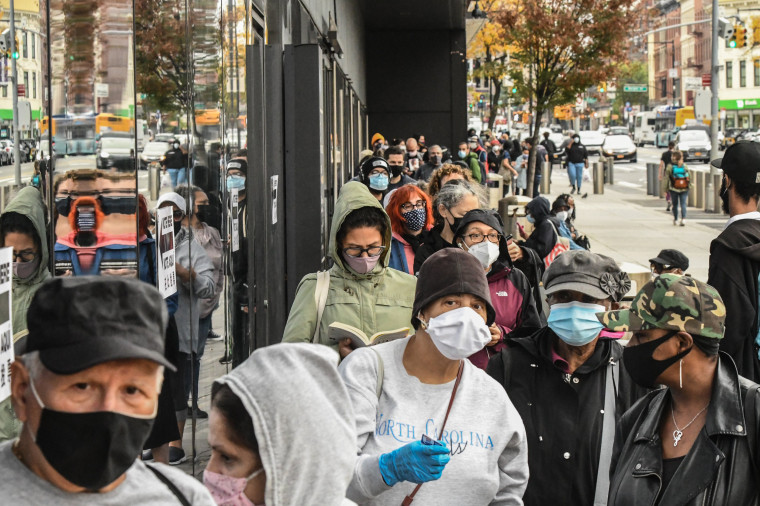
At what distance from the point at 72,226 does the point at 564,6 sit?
25.8m

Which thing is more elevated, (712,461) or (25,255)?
(25,255)

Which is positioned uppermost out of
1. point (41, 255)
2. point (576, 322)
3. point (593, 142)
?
point (593, 142)

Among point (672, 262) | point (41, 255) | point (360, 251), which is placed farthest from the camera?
point (672, 262)

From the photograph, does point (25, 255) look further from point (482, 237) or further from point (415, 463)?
point (482, 237)

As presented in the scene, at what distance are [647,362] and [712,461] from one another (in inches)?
15.5

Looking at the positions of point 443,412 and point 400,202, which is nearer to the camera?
point 443,412

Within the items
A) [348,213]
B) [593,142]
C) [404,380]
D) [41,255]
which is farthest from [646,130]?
[41,255]

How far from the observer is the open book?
15.4 ft

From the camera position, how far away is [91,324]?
6.44ft

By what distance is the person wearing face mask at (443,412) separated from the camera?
355 centimetres

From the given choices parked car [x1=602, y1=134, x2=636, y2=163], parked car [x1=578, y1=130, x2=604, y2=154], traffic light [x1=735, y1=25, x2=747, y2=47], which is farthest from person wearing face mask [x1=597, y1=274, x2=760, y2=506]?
parked car [x1=578, y1=130, x2=604, y2=154]

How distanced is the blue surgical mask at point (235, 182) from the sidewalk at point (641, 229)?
1043cm

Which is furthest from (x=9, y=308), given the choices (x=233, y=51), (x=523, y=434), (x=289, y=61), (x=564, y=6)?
(x=564, y=6)

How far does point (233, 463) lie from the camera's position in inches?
93.4
